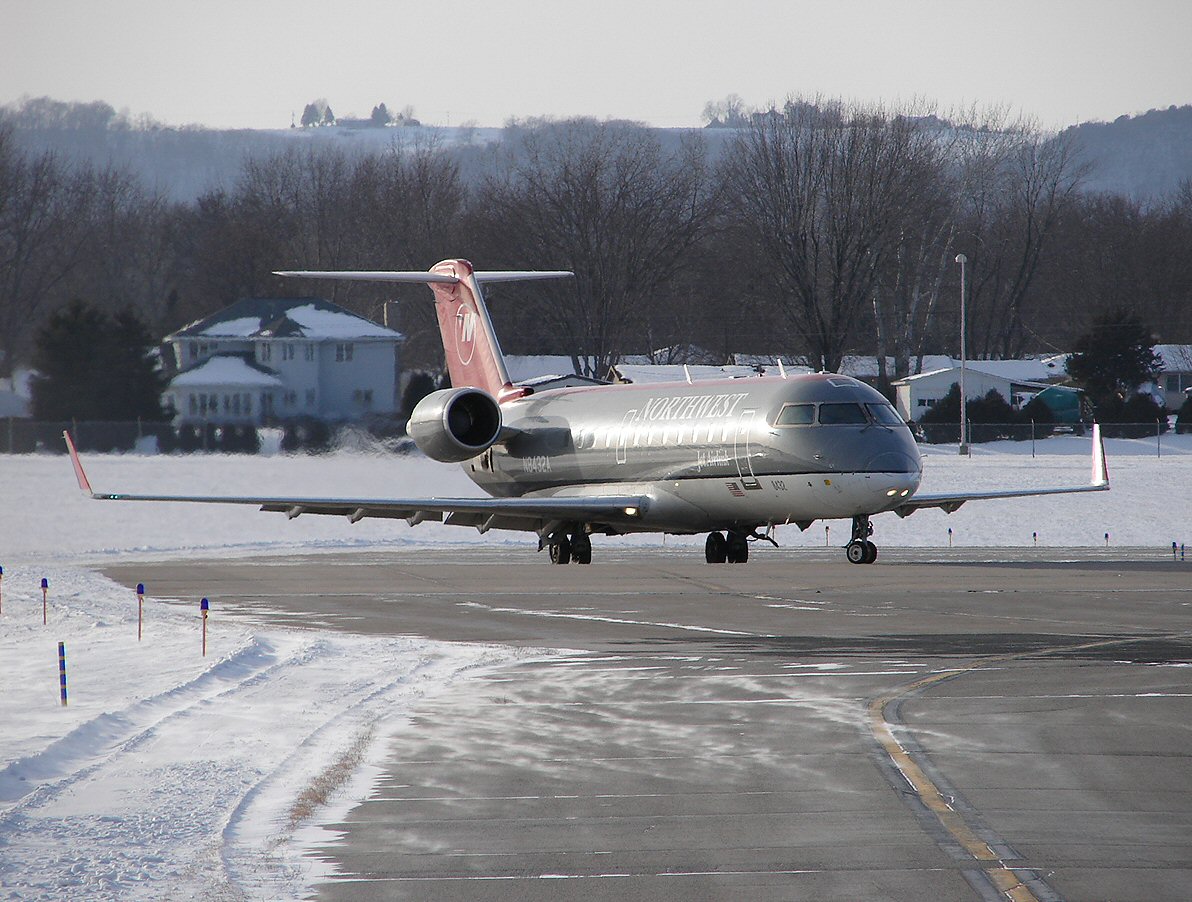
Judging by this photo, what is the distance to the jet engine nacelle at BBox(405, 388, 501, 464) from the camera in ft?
111

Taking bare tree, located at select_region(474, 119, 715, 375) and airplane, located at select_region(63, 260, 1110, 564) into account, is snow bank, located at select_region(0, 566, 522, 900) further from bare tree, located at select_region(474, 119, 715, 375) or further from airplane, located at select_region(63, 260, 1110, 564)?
bare tree, located at select_region(474, 119, 715, 375)

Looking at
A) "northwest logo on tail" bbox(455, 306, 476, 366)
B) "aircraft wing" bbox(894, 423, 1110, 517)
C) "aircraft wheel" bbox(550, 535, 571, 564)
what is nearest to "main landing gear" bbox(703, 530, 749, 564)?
"aircraft wheel" bbox(550, 535, 571, 564)

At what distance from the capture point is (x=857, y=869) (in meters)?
8.71

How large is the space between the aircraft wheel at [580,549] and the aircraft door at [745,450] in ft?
16.4

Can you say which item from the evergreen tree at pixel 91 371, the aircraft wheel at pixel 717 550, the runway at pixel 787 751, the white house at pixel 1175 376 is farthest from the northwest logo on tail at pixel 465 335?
the white house at pixel 1175 376

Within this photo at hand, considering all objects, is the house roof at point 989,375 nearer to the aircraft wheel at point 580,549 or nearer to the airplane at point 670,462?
the airplane at point 670,462

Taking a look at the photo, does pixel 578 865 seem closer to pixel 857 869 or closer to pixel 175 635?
pixel 857 869

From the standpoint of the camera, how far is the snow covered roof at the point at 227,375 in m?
71.2

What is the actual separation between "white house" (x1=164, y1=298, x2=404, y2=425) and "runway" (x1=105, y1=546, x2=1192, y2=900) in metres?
49.0

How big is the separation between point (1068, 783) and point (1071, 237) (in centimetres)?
11155

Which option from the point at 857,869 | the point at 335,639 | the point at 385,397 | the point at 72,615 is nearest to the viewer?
the point at 857,869

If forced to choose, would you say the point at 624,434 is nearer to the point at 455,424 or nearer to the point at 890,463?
the point at 455,424

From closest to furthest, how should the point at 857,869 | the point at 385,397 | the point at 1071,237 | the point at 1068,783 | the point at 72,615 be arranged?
the point at 857,869
the point at 1068,783
the point at 72,615
the point at 385,397
the point at 1071,237

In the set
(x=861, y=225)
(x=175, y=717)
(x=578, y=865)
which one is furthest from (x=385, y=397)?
(x=578, y=865)
